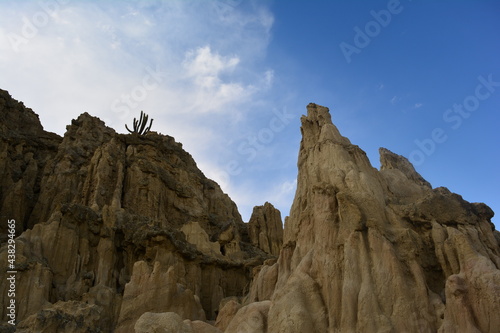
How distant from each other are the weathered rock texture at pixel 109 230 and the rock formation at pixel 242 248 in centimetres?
11

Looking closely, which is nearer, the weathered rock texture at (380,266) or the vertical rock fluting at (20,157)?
the weathered rock texture at (380,266)

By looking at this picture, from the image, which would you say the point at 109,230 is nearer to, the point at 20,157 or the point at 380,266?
the point at 20,157

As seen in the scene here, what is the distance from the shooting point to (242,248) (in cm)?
4153

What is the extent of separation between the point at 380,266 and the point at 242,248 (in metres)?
26.0

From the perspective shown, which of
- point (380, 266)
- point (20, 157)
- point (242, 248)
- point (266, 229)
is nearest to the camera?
point (380, 266)

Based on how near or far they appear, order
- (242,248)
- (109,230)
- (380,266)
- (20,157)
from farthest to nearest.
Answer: (20,157) < (242,248) < (109,230) < (380,266)

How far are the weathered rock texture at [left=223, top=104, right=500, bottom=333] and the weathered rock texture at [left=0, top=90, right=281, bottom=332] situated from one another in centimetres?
436

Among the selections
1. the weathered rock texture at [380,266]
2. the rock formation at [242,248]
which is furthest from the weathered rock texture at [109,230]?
the weathered rock texture at [380,266]

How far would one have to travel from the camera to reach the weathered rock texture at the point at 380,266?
1501cm

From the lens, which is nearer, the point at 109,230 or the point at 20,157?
the point at 109,230

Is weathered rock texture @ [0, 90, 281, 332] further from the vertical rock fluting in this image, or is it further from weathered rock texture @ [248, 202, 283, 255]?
weathered rock texture @ [248, 202, 283, 255]

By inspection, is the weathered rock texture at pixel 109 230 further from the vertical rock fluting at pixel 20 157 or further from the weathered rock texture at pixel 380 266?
the weathered rock texture at pixel 380 266

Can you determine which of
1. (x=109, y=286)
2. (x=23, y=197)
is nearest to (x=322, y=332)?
(x=109, y=286)

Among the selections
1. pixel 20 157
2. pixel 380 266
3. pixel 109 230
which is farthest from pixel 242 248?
pixel 380 266
